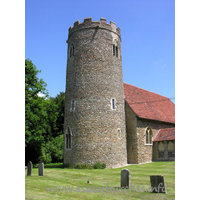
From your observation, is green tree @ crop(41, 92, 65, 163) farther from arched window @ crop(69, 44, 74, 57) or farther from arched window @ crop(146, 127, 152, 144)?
arched window @ crop(146, 127, 152, 144)

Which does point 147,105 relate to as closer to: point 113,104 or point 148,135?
point 148,135

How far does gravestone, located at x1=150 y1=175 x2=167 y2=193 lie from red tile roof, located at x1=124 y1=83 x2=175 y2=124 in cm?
1448

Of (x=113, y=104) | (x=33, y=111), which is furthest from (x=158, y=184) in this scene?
(x=33, y=111)

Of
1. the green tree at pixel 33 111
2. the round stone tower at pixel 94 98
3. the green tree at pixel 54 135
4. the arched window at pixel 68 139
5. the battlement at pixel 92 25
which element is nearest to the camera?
the round stone tower at pixel 94 98

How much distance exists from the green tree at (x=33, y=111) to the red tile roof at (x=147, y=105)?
403 inches

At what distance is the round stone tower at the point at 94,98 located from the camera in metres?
18.5

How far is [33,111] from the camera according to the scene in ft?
79.8

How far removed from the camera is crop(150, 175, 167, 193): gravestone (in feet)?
25.8

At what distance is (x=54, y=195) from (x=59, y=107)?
26766 mm

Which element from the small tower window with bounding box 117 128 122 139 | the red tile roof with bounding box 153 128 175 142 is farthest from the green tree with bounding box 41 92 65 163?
the red tile roof with bounding box 153 128 175 142

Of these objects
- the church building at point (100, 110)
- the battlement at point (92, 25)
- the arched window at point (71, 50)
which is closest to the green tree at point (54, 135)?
the arched window at point (71, 50)

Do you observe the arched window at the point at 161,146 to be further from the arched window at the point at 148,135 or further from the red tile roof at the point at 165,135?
the arched window at the point at 148,135

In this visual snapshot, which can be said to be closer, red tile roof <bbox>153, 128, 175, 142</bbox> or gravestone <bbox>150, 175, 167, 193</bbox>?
gravestone <bbox>150, 175, 167, 193</bbox>

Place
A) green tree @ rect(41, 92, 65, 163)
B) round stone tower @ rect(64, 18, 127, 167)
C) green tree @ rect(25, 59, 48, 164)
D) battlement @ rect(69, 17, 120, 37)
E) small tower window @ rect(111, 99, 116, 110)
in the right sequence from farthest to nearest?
green tree @ rect(41, 92, 65, 163)
green tree @ rect(25, 59, 48, 164)
battlement @ rect(69, 17, 120, 37)
small tower window @ rect(111, 99, 116, 110)
round stone tower @ rect(64, 18, 127, 167)
